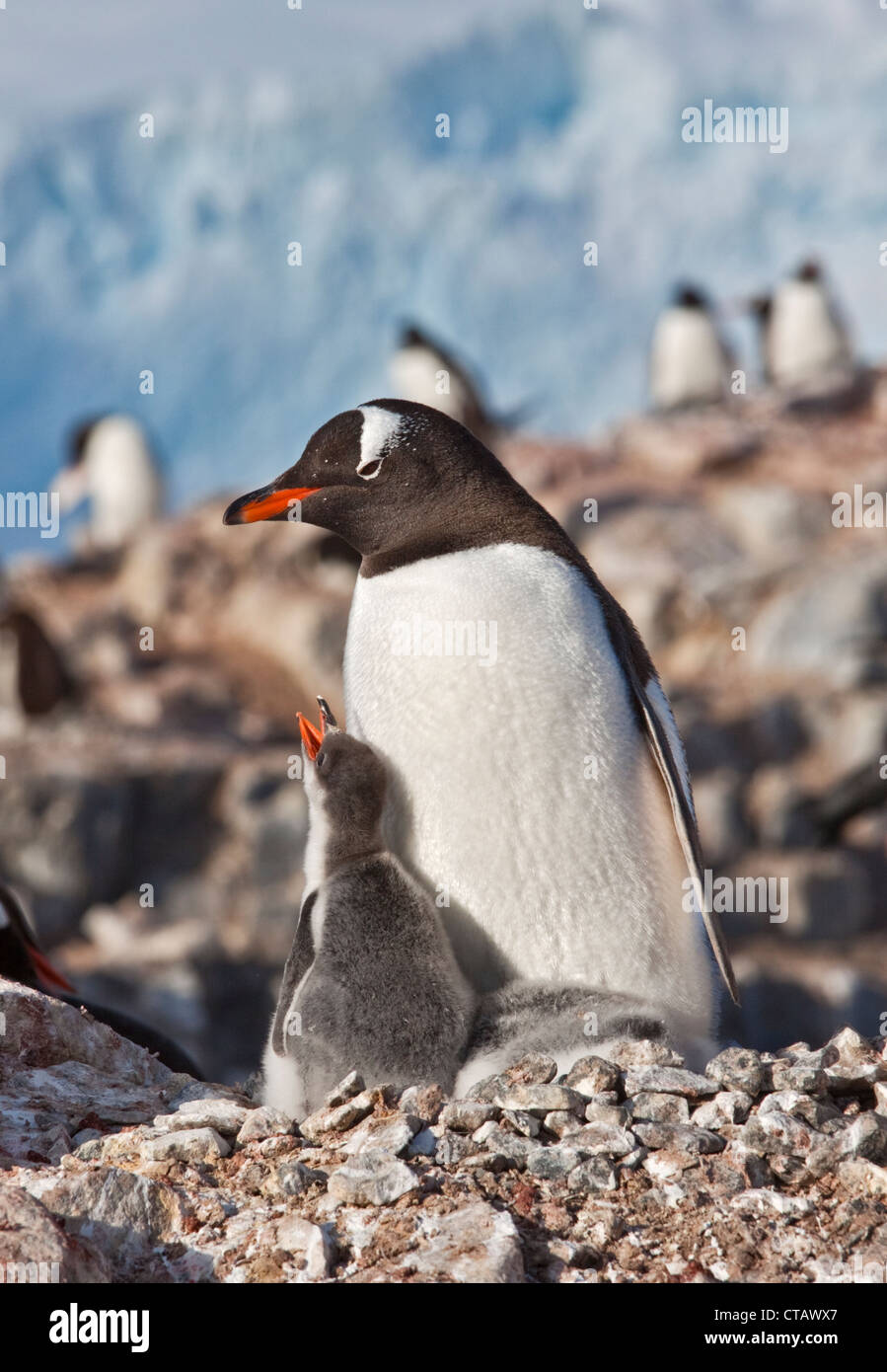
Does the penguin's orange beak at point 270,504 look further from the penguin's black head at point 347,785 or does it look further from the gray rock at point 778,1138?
the gray rock at point 778,1138

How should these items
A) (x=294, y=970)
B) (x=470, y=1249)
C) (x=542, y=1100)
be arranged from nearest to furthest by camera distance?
(x=470, y=1249) → (x=542, y=1100) → (x=294, y=970)

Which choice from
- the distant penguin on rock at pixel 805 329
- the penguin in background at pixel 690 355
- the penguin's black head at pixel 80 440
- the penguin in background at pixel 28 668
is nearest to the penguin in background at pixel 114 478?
the penguin's black head at pixel 80 440

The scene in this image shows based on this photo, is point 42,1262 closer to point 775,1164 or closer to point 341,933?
point 341,933

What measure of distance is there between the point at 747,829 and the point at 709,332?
11.3 m

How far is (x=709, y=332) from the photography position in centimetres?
2270

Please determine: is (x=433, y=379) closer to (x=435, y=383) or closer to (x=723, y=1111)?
(x=435, y=383)

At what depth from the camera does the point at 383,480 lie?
10.1ft

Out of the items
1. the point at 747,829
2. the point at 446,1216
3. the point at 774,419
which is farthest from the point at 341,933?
the point at 774,419

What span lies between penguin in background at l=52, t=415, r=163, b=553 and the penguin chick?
62.6 feet

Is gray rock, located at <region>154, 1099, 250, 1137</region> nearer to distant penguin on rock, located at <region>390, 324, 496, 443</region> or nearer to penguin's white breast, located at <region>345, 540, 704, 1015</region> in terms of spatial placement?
A: penguin's white breast, located at <region>345, 540, 704, 1015</region>

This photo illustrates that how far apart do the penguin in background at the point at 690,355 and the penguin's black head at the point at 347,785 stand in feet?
66.4

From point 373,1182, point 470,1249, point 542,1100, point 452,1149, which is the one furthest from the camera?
point 542,1100

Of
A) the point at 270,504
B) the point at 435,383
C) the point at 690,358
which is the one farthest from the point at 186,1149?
the point at 690,358

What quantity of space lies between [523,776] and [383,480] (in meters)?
0.72
